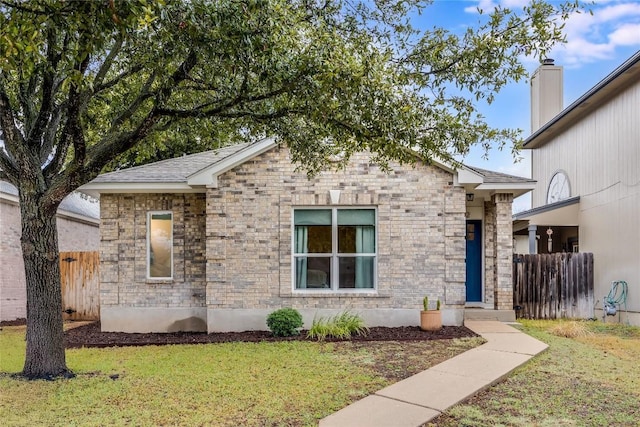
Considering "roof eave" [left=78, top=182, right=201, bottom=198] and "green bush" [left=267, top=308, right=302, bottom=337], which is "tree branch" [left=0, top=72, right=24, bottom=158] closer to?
"roof eave" [left=78, top=182, right=201, bottom=198]

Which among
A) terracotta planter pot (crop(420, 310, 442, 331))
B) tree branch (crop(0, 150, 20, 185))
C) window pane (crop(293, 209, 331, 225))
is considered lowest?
terracotta planter pot (crop(420, 310, 442, 331))

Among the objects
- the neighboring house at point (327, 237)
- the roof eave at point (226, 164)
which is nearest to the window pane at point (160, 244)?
the neighboring house at point (327, 237)

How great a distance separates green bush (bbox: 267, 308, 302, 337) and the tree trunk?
369 centimetres

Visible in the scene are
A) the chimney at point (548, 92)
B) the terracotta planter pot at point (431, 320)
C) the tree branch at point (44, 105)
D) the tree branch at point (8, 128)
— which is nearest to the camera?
the tree branch at point (44, 105)

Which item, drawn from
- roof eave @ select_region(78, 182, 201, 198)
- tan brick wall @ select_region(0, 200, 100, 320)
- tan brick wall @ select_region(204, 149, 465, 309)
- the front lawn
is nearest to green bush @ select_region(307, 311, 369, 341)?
A: tan brick wall @ select_region(204, 149, 465, 309)

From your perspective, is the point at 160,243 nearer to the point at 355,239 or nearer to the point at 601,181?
the point at 355,239

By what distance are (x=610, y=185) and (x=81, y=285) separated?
45.3 feet

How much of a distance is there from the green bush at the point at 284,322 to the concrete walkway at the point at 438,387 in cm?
318

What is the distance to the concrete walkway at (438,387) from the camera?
15.7 feet

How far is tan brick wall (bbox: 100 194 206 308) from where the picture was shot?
10.5m

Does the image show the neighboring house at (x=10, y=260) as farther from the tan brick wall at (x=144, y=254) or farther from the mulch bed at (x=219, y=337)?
the tan brick wall at (x=144, y=254)

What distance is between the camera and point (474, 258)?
38.9ft

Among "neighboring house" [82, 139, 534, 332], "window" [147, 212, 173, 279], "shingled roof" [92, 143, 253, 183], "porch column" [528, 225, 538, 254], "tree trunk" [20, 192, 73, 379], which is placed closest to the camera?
"tree trunk" [20, 192, 73, 379]

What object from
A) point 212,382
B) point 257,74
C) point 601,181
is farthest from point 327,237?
point 601,181
